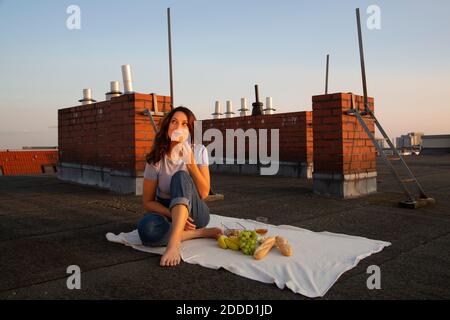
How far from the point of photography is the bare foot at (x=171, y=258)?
248 cm

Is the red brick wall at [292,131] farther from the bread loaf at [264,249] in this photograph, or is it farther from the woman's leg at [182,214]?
the bread loaf at [264,249]

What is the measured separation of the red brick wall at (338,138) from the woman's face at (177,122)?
3.39 meters

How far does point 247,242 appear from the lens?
274cm

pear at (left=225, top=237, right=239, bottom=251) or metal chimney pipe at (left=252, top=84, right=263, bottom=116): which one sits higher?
metal chimney pipe at (left=252, top=84, right=263, bottom=116)

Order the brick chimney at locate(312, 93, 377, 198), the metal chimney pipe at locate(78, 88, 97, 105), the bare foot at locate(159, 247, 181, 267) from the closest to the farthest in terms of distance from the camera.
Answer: the bare foot at locate(159, 247, 181, 267) < the brick chimney at locate(312, 93, 377, 198) < the metal chimney pipe at locate(78, 88, 97, 105)

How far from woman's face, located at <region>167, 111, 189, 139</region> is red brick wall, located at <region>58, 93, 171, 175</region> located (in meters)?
3.20

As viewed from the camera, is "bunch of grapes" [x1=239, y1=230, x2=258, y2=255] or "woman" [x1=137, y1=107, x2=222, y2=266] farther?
"woman" [x1=137, y1=107, x2=222, y2=266]

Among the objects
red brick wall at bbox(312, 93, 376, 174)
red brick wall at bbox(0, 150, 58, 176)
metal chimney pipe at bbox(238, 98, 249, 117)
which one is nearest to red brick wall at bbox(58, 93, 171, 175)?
red brick wall at bbox(312, 93, 376, 174)

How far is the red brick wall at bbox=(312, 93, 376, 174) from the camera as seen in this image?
18.6ft

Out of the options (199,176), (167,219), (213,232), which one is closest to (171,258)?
(167,219)

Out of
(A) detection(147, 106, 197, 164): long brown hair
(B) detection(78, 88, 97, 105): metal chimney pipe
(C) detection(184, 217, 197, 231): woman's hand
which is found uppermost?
(B) detection(78, 88, 97, 105): metal chimney pipe

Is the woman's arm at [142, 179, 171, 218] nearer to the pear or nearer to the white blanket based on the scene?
the white blanket

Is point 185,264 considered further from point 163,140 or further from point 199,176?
point 163,140
